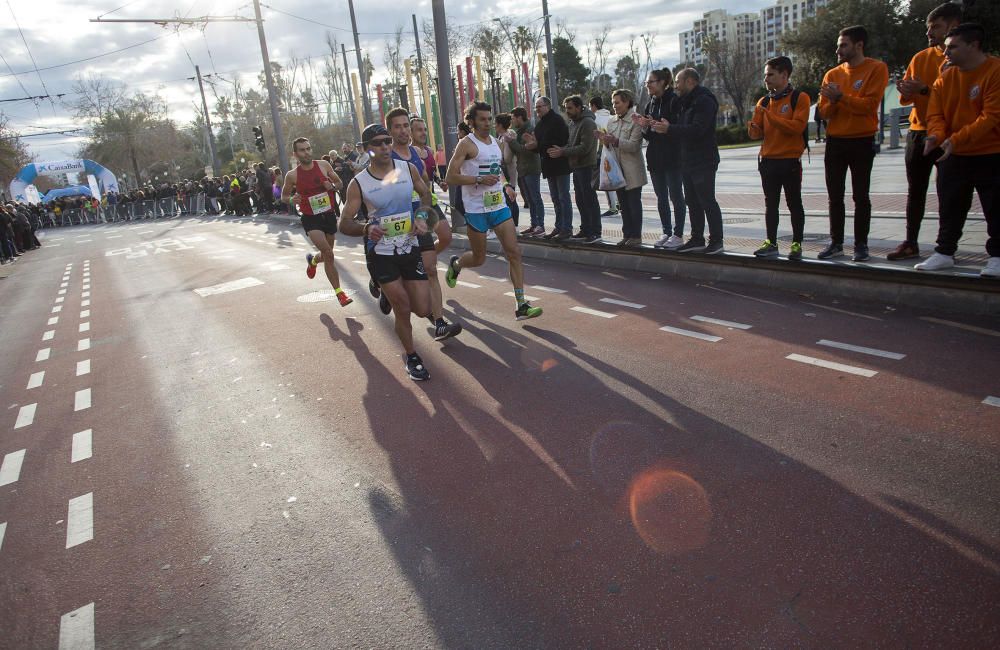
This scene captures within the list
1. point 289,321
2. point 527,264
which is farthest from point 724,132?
point 289,321

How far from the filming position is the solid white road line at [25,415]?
5731 mm

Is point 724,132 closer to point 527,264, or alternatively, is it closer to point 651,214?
point 651,214

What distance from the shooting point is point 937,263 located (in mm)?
6359

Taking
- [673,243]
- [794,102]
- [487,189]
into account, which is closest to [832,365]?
[794,102]

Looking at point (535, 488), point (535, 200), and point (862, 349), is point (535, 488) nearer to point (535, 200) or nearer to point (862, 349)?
point (862, 349)

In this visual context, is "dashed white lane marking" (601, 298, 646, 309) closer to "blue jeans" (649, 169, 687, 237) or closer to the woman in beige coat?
"blue jeans" (649, 169, 687, 237)

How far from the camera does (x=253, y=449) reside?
4.64 m

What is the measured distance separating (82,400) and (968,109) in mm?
7889

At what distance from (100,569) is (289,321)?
5.12 meters

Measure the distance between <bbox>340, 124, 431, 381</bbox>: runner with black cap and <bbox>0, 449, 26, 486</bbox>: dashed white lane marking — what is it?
2765 mm

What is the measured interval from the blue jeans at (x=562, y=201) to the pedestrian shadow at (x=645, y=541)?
20.0 feet

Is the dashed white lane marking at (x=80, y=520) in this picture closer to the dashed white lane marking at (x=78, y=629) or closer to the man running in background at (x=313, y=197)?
the dashed white lane marking at (x=78, y=629)

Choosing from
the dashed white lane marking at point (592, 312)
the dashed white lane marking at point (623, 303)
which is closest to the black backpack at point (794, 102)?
the dashed white lane marking at point (623, 303)

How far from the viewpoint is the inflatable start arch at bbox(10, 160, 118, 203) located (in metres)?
57.3
